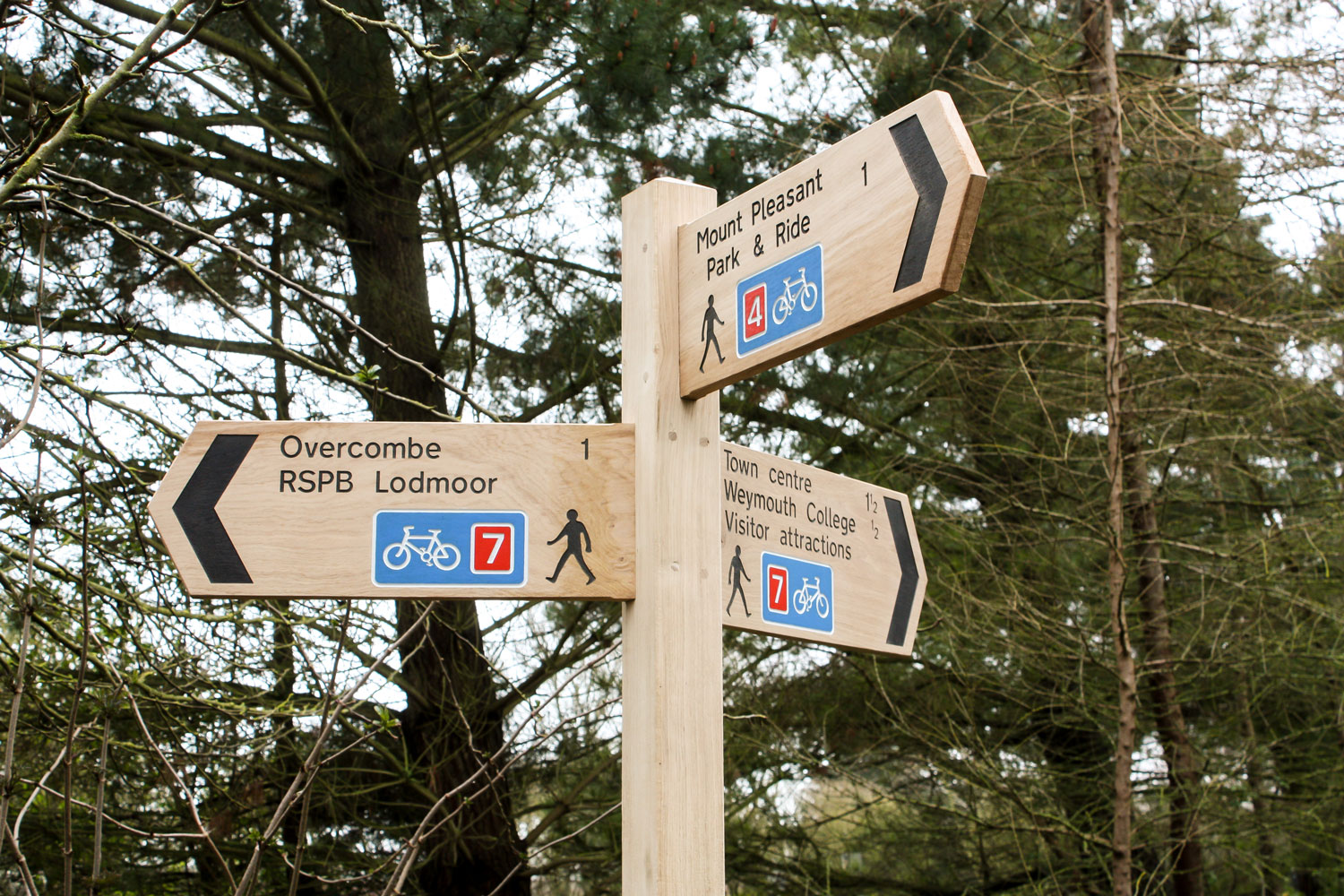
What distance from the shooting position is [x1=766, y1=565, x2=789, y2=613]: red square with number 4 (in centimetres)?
158

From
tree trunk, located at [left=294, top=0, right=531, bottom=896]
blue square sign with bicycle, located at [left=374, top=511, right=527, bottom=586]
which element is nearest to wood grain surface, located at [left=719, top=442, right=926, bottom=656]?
blue square sign with bicycle, located at [left=374, top=511, right=527, bottom=586]

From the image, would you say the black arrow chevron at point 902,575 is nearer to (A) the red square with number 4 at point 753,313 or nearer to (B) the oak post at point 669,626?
(B) the oak post at point 669,626

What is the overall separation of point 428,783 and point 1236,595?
3116mm

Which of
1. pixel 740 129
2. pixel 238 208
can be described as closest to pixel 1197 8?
pixel 740 129

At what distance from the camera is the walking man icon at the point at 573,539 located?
4.78ft

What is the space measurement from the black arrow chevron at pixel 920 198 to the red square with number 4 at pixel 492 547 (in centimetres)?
55

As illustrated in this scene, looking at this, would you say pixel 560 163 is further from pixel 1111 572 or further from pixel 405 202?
pixel 1111 572

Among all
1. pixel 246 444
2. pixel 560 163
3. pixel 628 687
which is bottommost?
pixel 628 687

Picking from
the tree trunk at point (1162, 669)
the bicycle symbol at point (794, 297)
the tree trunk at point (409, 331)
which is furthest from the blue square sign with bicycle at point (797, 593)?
the tree trunk at point (409, 331)

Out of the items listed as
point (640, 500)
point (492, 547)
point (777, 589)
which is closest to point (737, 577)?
point (777, 589)

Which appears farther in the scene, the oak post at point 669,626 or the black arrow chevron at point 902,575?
the black arrow chevron at point 902,575

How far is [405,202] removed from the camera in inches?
195

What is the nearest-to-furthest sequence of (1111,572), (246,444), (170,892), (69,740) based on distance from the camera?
(69,740) < (246,444) < (1111,572) < (170,892)

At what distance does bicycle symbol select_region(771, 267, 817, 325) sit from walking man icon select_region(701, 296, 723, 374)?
8cm
